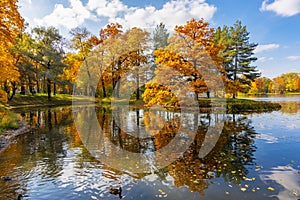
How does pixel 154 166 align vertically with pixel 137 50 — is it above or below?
below

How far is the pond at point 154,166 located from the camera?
5.53m

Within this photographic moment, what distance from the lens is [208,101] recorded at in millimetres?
27438

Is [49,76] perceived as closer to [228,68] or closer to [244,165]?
[228,68]

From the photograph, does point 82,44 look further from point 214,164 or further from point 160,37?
point 214,164

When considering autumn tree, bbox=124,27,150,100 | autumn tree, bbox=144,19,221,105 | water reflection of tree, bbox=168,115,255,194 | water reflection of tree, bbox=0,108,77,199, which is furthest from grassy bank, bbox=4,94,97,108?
water reflection of tree, bbox=168,115,255,194

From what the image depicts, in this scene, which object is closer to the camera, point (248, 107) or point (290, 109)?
point (290, 109)

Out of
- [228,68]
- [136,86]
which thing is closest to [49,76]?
[136,86]

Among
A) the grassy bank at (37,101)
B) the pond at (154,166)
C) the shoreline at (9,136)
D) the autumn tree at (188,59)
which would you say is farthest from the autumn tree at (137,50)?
the pond at (154,166)

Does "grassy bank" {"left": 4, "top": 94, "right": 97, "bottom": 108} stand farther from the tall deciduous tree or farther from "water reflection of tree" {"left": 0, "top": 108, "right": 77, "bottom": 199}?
"water reflection of tree" {"left": 0, "top": 108, "right": 77, "bottom": 199}

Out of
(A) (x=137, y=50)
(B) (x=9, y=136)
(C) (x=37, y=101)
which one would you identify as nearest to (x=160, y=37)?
(A) (x=137, y=50)

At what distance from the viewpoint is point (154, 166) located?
292 inches

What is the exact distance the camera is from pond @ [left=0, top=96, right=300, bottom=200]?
18.1 ft

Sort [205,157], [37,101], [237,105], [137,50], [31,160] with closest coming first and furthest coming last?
[31,160]
[205,157]
[237,105]
[37,101]
[137,50]

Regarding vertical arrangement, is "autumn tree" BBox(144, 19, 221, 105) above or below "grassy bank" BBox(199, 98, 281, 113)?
above
